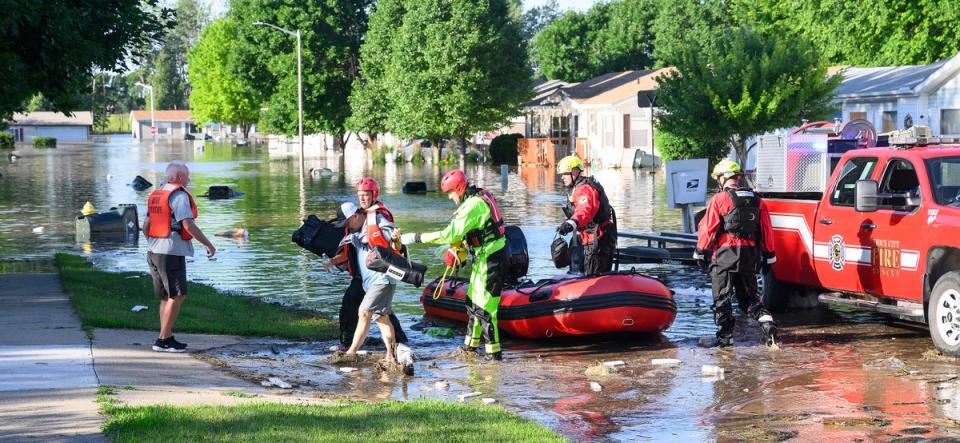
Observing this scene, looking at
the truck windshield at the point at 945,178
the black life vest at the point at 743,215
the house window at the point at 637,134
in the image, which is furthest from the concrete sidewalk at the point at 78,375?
the house window at the point at 637,134

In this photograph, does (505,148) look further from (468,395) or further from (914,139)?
(468,395)

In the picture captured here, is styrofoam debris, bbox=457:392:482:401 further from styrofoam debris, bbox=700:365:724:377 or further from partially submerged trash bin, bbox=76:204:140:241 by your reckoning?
partially submerged trash bin, bbox=76:204:140:241

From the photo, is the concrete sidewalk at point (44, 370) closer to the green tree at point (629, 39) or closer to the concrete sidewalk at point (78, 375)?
the concrete sidewalk at point (78, 375)

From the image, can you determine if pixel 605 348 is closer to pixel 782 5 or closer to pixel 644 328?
pixel 644 328

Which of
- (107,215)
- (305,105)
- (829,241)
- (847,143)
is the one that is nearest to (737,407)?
(829,241)

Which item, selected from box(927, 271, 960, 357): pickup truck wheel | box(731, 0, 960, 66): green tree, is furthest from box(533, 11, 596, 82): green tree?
box(927, 271, 960, 357): pickup truck wheel

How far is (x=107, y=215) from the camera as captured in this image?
2667cm

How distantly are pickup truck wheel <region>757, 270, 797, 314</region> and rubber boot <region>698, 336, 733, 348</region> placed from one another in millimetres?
1791

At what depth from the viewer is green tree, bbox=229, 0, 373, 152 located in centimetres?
7306

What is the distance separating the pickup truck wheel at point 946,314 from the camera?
11.4m

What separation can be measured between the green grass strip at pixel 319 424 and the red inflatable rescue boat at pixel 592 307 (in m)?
3.65

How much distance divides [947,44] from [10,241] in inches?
1511

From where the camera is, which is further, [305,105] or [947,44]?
[305,105]

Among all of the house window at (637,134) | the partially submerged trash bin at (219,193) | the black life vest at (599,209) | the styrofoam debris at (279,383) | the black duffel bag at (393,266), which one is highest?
the house window at (637,134)
